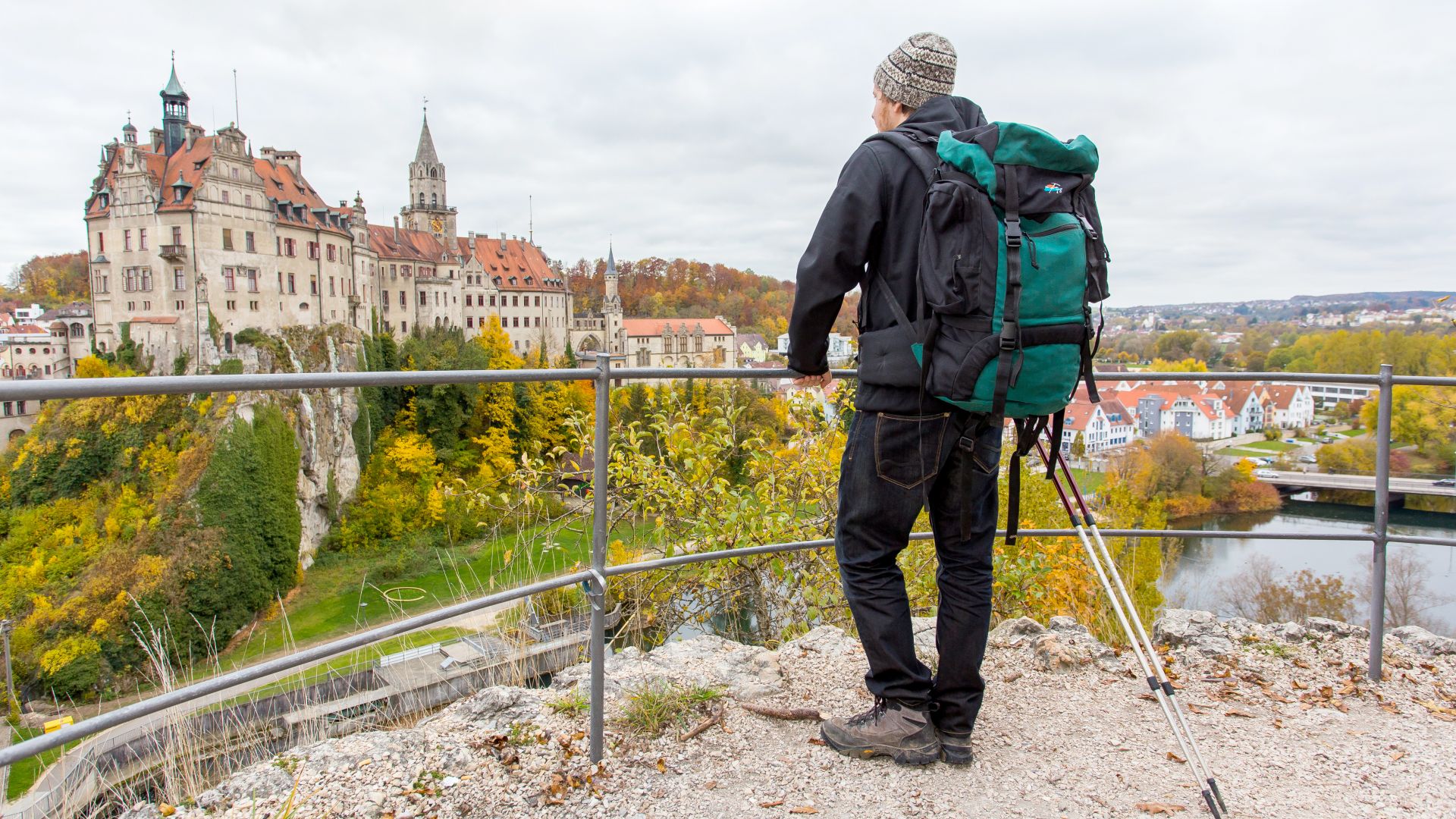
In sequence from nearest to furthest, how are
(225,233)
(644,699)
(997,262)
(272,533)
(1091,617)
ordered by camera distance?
1. (997,262)
2. (644,699)
3. (1091,617)
4. (272,533)
5. (225,233)

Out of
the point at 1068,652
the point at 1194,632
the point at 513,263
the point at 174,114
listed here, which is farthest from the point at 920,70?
the point at 513,263

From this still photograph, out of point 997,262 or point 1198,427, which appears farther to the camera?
point 1198,427

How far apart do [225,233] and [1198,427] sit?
46.7 m

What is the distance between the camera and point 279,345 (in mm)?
45312

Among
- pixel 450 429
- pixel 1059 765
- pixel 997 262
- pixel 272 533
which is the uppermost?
pixel 997 262

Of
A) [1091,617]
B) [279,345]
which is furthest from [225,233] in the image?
[1091,617]

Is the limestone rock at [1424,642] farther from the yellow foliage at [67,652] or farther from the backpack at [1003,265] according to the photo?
the yellow foliage at [67,652]

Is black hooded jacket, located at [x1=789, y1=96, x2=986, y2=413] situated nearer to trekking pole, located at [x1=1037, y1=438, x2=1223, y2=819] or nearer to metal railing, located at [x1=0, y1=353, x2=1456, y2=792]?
metal railing, located at [x1=0, y1=353, x2=1456, y2=792]

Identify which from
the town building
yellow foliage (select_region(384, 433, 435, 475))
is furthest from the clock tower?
yellow foliage (select_region(384, 433, 435, 475))

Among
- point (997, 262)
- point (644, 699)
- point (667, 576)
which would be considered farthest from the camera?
point (667, 576)

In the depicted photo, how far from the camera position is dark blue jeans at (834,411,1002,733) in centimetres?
236

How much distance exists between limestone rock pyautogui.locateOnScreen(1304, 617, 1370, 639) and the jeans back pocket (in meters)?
2.68

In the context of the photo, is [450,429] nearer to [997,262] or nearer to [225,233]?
[225,233]

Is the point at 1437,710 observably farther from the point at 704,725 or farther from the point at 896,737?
the point at 704,725
